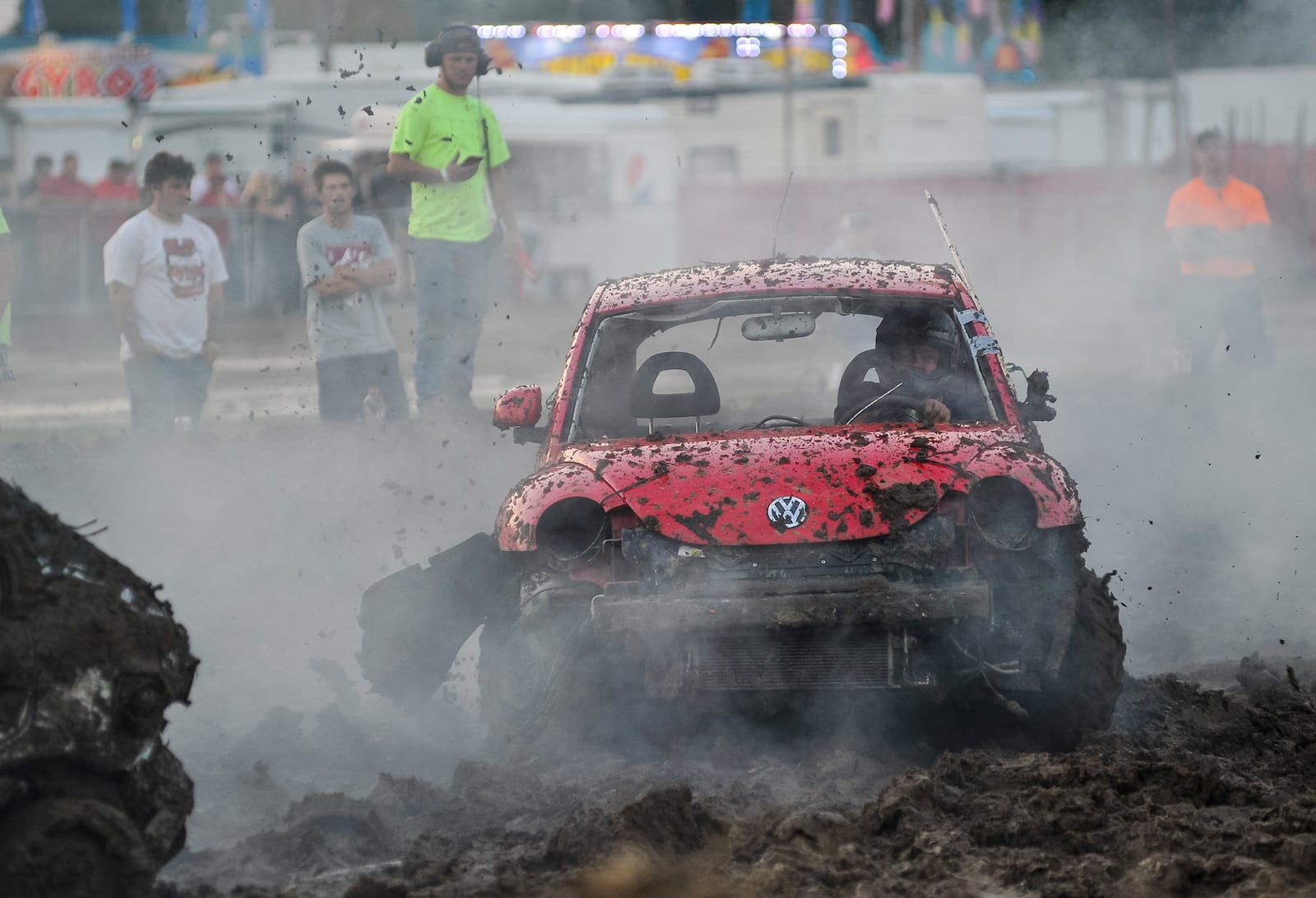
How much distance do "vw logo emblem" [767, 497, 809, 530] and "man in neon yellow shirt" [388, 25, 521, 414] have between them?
5.14m

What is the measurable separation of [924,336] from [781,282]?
0.59 meters

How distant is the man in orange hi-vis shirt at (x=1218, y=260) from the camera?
14.5 m

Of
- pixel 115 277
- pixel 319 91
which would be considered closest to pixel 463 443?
pixel 115 277

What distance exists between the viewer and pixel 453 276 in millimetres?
10789

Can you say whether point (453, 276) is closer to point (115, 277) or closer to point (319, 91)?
point (115, 277)

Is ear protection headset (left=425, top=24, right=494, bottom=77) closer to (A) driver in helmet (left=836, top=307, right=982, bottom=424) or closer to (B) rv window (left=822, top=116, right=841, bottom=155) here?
(A) driver in helmet (left=836, top=307, right=982, bottom=424)

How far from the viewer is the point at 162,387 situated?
35.7 feet

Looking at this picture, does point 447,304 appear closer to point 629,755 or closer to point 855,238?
point 629,755

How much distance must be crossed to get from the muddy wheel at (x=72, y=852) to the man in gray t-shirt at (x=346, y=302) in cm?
682

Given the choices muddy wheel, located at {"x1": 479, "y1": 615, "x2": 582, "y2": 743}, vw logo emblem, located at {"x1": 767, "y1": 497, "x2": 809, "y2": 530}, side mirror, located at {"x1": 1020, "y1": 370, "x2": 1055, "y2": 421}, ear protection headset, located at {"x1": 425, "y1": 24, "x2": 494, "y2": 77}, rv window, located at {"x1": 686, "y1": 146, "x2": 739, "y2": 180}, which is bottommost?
rv window, located at {"x1": 686, "y1": 146, "x2": 739, "y2": 180}

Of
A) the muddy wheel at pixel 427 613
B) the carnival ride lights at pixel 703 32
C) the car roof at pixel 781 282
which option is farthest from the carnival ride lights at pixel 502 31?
the muddy wheel at pixel 427 613

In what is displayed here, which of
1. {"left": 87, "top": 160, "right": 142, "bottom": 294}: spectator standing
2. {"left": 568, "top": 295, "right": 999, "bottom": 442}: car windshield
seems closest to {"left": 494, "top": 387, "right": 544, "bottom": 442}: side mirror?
{"left": 568, "top": 295, "right": 999, "bottom": 442}: car windshield

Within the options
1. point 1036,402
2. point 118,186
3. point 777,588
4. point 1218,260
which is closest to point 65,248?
point 118,186

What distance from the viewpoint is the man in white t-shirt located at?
10.6 m
